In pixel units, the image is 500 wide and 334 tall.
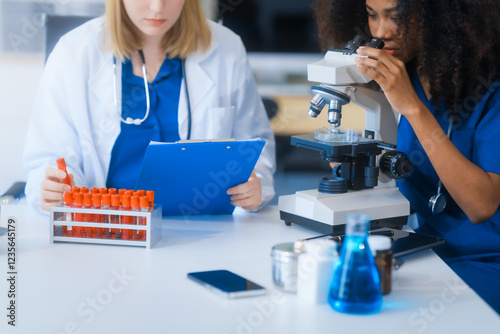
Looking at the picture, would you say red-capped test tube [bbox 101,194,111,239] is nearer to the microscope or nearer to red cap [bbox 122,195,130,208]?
red cap [bbox 122,195,130,208]

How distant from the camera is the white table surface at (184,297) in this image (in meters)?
0.96

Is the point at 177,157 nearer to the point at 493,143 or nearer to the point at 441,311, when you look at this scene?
the point at 441,311

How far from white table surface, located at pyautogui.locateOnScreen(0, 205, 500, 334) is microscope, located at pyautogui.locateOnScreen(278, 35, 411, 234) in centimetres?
13

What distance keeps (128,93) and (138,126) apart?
0.35 feet

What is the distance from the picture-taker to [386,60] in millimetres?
1528

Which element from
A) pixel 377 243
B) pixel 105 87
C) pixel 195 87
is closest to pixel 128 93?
pixel 105 87

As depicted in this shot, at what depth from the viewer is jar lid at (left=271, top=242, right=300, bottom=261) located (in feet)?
3.51

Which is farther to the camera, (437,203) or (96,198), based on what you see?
(437,203)

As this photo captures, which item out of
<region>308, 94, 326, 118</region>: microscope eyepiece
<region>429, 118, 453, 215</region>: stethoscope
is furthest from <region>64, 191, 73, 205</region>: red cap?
<region>429, 118, 453, 215</region>: stethoscope

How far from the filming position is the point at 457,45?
5.38ft

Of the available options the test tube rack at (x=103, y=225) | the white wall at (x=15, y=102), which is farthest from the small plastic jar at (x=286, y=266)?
the white wall at (x=15, y=102)

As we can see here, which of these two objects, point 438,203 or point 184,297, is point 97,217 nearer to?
point 184,297

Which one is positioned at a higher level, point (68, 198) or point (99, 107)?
point (99, 107)

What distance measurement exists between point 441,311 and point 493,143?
2.12ft
